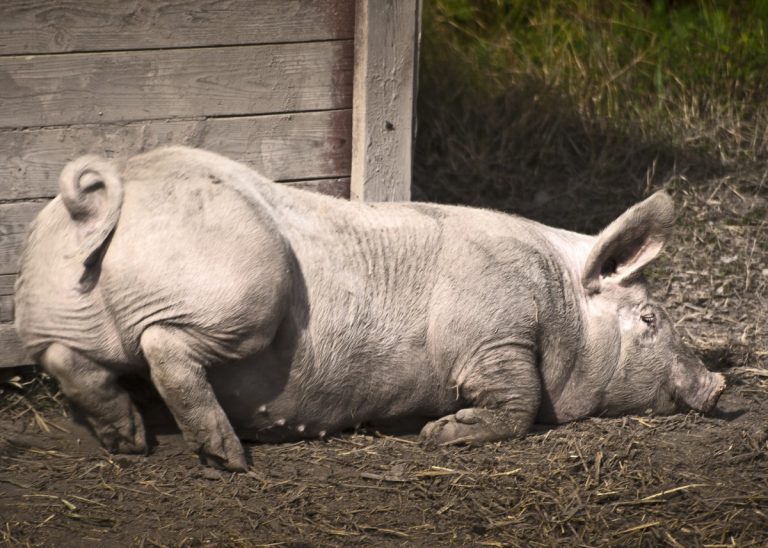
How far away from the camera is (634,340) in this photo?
14.6 feet

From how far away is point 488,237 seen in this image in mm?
4324

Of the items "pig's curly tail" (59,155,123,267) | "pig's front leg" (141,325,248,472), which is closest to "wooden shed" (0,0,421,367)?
"pig's curly tail" (59,155,123,267)

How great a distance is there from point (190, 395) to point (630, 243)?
1726 millimetres

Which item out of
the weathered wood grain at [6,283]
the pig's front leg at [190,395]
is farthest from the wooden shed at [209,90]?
the pig's front leg at [190,395]

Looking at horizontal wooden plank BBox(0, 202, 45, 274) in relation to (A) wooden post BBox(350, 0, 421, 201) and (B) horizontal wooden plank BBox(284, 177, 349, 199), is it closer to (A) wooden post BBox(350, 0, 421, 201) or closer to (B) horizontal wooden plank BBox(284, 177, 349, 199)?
(B) horizontal wooden plank BBox(284, 177, 349, 199)

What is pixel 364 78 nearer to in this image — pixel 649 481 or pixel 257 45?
pixel 257 45

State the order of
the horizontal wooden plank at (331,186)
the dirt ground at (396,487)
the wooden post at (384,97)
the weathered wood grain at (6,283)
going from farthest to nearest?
1. the horizontal wooden plank at (331,186)
2. the wooden post at (384,97)
3. the weathered wood grain at (6,283)
4. the dirt ground at (396,487)

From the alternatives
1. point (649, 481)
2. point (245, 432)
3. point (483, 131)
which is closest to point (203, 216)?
point (245, 432)

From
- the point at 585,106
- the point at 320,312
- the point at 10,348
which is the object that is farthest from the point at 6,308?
the point at 585,106

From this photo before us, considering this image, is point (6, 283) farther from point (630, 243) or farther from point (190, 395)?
point (630, 243)

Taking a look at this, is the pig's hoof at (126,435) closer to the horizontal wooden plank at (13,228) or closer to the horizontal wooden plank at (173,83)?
the horizontal wooden plank at (13,228)

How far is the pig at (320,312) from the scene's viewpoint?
3723 millimetres

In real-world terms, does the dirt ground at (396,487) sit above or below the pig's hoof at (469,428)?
below

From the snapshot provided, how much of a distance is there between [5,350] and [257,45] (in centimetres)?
147
